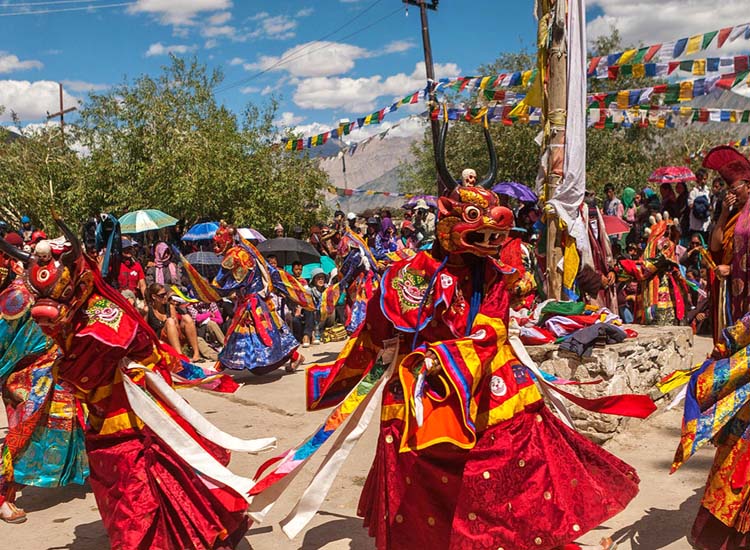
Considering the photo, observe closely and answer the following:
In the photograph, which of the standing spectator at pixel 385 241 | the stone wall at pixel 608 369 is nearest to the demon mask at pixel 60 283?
the stone wall at pixel 608 369

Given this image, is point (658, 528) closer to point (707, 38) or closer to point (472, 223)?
point (472, 223)

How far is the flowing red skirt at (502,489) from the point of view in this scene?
3.46 meters

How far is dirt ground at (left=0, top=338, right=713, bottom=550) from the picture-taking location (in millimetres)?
4578

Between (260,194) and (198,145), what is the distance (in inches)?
74.3

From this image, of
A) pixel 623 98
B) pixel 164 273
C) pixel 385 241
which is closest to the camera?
pixel 623 98

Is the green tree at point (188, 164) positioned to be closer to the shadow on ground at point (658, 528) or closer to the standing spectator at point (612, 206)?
the standing spectator at point (612, 206)

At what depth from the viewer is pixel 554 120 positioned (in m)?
7.09

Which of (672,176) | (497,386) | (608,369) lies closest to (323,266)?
(672,176)

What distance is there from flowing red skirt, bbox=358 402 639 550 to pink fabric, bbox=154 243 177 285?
31.0 ft

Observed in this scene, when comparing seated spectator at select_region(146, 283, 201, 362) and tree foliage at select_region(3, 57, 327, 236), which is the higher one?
tree foliage at select_region(3, 57, 327, 236)

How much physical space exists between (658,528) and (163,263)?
35.3 ft

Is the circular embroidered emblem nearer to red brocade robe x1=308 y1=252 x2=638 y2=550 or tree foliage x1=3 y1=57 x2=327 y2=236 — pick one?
red brocade robe x1=308 y1=252 x2=638 y2=550

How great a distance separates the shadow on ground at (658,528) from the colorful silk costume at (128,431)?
2.15 metres

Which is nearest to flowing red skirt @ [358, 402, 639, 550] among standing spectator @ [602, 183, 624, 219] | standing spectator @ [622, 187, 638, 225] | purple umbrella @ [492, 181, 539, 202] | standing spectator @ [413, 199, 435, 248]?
purple umbrella @ [492, 181, 539, 202]
